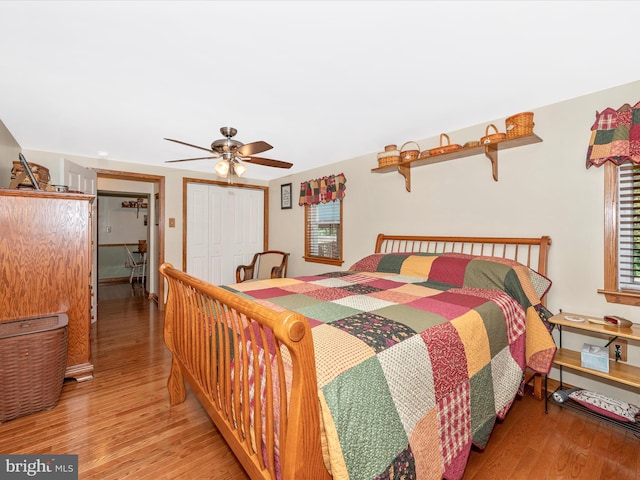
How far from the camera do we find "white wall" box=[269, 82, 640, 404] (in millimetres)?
2113

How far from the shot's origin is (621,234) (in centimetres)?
203

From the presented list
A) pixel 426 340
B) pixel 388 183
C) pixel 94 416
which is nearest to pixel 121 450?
pixel 94 416

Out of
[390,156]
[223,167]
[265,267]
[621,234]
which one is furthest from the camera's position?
[265,267]

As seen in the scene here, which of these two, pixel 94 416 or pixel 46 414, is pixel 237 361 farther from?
pixel 46 414

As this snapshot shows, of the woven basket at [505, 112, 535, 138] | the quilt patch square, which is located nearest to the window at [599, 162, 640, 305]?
the woven basket at [505, 112, 535, 138]

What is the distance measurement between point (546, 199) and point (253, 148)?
2331mm

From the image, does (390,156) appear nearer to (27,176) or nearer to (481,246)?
(481,246)

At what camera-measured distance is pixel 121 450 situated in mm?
1658

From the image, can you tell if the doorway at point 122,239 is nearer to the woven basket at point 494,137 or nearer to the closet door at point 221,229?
the closet door at point 221,229

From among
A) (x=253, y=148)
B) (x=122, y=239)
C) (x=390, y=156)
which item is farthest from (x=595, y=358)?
(x=122, y=239)

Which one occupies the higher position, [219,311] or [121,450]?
[219,311]

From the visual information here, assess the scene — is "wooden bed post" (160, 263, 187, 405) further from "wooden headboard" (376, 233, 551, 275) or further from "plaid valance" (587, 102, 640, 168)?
"plaid valance" (587, 102, 640, 168)

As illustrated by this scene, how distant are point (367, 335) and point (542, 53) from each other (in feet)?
6.18

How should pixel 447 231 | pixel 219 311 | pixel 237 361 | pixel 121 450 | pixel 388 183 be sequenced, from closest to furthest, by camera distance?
pixel 237 361 < pixel 219 311 < pixel 121 450 < pixel 447 231 < pixel 388 183
